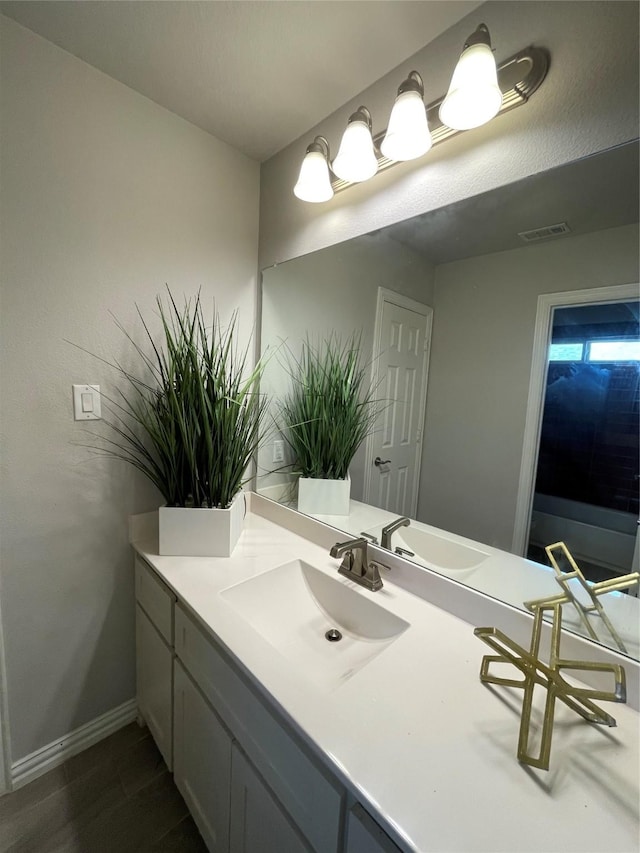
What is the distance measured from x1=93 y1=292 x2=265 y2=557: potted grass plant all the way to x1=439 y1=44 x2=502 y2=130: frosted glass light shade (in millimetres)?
919

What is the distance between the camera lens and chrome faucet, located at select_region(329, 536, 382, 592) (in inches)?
42.3

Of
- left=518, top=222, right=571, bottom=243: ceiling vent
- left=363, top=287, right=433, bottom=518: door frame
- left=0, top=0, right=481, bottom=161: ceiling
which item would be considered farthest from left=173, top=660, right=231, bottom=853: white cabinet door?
left=0, top=0, right=481, bottom=161: ceiling

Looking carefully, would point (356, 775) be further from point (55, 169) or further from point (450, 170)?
point (55, 169)

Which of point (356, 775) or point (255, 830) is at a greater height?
point (356, 775)

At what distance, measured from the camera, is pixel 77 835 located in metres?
1.08

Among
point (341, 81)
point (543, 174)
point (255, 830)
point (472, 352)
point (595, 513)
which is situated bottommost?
point (255, 830)

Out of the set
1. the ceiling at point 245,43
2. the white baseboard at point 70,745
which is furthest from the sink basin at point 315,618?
the ceiling at point 245,43

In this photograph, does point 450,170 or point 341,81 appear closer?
point 450,170

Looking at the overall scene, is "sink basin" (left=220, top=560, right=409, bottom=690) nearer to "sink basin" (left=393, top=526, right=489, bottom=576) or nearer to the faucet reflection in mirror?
"sink basin" (left=393, top=526, right=489, bottom=576)

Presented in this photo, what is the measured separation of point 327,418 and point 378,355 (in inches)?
12.3

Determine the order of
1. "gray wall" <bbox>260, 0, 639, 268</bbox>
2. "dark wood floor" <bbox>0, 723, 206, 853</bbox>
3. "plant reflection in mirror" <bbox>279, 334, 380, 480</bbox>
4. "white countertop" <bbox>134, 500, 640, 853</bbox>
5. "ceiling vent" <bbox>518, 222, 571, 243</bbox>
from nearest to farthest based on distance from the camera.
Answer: "white countertop" <bbox>134, 500, 640, 853</bbox> → "gray wall" <bbox>260, 0, 639, 268</bbox> → "ceiling vent" <bbox>518, 222, 571, 243</bbox> → "dark wood floor" <bbox>0, 723, 206, 853</bbox> → "plant reflection in mirror" <bbox>279, 334, 380, 480</bbox>

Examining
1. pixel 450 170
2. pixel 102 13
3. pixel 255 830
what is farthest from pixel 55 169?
pixel 255 830

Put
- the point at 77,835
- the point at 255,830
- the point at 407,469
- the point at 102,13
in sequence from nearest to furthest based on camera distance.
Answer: the point at 255,830
the point at 102,13
the point at 77,835
the point at 407,469

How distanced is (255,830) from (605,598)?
0.92 metres
